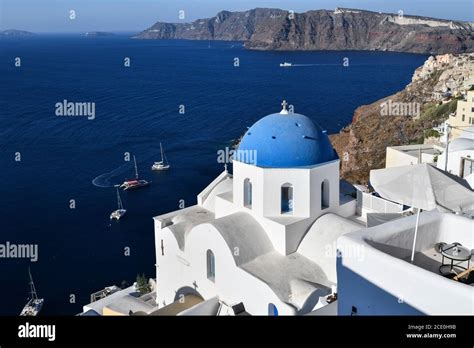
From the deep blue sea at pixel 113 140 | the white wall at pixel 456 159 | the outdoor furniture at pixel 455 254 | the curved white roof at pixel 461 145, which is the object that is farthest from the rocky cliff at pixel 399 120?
the outdoor furniture at pixel 455 254

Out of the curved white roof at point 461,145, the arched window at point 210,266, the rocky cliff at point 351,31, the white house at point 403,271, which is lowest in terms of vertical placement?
the arched window at point 210,266

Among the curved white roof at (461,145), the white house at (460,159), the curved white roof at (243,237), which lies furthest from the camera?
the curved white roof at (461,145)

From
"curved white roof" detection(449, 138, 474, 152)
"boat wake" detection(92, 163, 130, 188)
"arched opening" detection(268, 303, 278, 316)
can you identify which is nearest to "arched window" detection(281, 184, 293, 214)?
"arched opening" detection(268, 303, 278, 316)

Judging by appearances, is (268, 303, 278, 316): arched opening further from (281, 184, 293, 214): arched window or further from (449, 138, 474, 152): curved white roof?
(449, 138, 474, 152): curved white roof

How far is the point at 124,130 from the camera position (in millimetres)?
57156

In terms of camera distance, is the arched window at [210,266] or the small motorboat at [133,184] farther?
the small motorboat at [133,184]

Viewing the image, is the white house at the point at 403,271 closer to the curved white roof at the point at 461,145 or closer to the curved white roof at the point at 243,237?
the curved white roof at the point at 243,237

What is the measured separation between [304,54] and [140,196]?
121 metres

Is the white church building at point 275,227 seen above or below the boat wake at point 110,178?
above

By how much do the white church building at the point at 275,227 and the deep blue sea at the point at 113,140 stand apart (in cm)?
1395

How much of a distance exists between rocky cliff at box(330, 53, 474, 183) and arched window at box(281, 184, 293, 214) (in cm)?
2129

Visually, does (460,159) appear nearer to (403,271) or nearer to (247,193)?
(247,193)

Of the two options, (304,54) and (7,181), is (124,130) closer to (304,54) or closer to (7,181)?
(7,181)

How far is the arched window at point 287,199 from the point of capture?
1291cm
